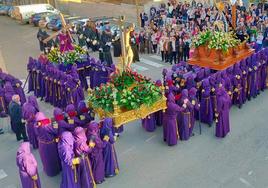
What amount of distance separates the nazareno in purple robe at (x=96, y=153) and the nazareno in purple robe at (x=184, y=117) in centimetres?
256

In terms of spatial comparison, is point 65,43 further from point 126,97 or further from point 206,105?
point 126,97

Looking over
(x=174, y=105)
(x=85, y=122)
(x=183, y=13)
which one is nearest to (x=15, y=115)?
(x=85, y=122)

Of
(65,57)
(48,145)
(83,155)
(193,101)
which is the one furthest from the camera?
(65,57)

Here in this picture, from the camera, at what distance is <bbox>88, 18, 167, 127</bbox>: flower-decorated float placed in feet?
26.9

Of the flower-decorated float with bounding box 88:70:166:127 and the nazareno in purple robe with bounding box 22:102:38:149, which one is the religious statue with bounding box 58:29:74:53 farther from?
the flower-decorated float with bounding box 88:70:166:127

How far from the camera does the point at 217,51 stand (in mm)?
11750

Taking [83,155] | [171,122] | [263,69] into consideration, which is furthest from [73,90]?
[263,69]

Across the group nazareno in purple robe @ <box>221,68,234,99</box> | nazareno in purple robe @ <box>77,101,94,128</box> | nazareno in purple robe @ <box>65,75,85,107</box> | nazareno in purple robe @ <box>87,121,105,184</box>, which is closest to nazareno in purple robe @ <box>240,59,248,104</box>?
nazareno in purple robe @ <box>221,68,234,99</box>

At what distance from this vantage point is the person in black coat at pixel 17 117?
10.0 metres

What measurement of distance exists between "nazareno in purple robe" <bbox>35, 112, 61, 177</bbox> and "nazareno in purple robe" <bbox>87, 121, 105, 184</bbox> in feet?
3.55

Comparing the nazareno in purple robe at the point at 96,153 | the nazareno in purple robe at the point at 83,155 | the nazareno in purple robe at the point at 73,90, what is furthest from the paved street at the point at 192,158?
the nazareno in purple robe at the point at 73,90

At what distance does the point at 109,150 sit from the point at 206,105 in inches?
143

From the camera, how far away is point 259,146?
363 inches

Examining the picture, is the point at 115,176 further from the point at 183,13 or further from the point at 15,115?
the point at 183,13
